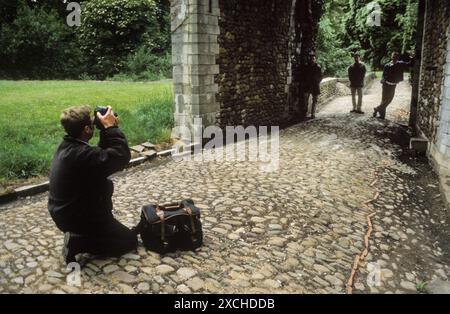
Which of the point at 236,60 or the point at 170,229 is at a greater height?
the point at 236,60

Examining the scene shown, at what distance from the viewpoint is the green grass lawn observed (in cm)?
704

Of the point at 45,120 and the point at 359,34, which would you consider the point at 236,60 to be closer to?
the point at 45,120

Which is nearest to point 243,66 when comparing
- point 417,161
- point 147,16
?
point 417,161

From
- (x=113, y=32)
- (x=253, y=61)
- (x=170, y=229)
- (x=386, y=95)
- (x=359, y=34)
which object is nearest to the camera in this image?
(x=170, y=229)

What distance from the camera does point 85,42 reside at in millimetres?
24344

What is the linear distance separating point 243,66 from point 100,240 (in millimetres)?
7473

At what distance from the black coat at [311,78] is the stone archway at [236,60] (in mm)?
329

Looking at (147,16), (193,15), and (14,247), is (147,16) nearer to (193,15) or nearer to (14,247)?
(193,15)

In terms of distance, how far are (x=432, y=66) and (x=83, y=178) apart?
8160mm

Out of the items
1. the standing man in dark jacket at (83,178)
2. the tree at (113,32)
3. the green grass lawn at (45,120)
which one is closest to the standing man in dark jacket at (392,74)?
the green grass lawn at (45,120)

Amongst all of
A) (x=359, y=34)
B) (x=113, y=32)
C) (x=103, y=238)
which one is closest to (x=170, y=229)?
(x=103, y=238)

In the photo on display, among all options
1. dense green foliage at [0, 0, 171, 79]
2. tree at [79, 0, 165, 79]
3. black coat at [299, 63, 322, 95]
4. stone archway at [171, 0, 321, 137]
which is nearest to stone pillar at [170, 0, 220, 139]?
stone archway at [171, 0, 321, 137]

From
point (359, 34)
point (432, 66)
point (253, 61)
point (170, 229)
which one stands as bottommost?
point (170, 229)

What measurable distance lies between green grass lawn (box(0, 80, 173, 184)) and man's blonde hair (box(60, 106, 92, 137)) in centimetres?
358
